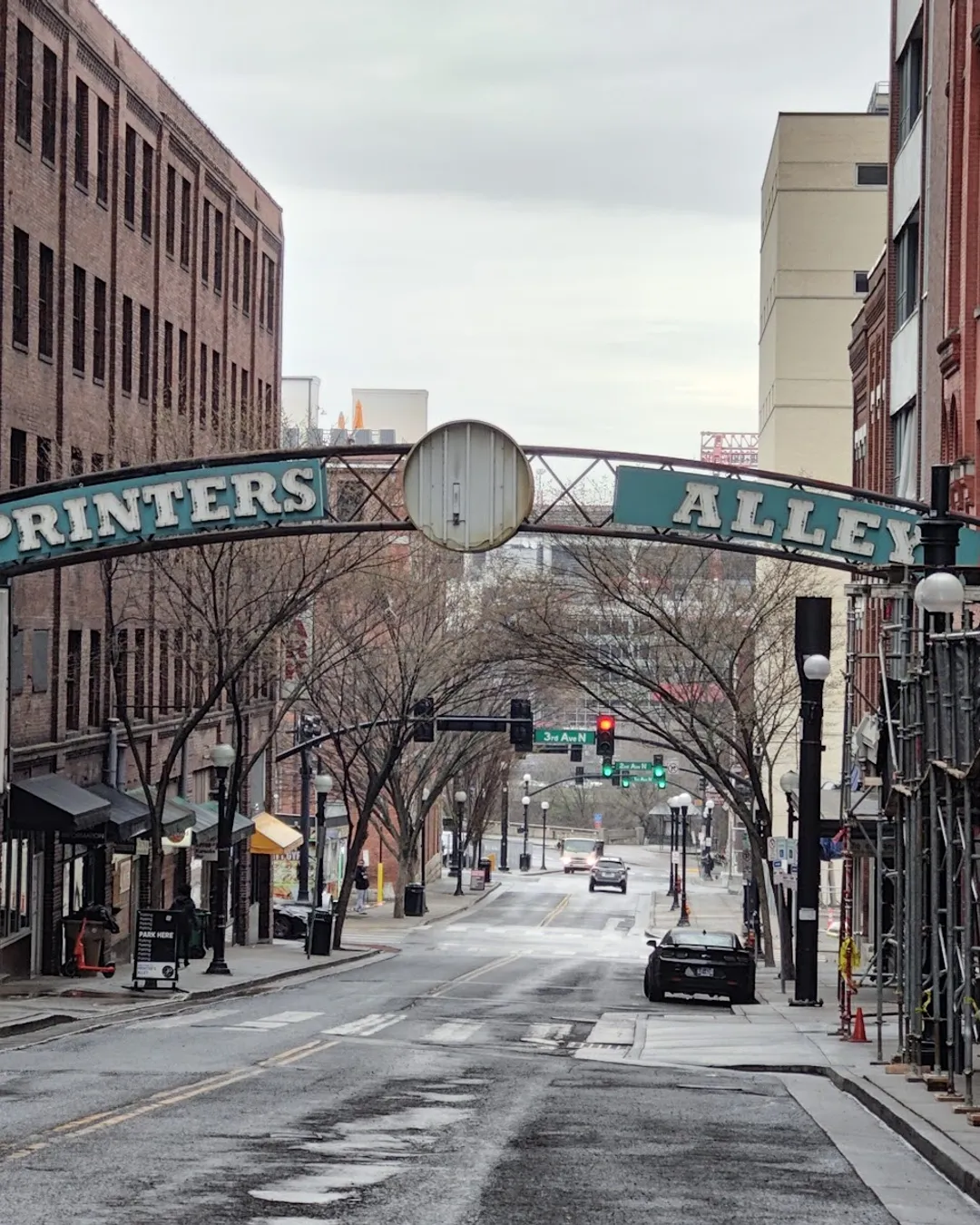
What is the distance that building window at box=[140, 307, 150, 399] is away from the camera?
44.2m

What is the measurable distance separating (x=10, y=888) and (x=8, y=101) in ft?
45.7

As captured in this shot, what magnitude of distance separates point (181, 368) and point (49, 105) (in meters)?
12.1

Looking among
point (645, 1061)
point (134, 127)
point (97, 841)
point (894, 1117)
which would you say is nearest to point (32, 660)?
point (97, 841)

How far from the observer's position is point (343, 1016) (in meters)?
28.0

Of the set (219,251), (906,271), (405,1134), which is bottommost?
(405,1134)

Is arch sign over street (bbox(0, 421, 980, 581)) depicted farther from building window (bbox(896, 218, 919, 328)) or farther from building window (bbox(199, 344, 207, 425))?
building window (bbox(199, 344, 207, 425))

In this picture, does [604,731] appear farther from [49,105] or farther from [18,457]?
[49,105]

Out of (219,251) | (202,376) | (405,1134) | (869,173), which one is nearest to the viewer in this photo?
(405,1134)

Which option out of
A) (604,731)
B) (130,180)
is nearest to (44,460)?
(130,180)

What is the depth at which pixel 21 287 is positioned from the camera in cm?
3525

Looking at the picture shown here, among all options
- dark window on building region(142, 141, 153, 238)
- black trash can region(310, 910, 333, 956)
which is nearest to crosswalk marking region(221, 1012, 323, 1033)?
black trash can region(310, 910, 333, 956)

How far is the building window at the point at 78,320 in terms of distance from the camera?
38719mm

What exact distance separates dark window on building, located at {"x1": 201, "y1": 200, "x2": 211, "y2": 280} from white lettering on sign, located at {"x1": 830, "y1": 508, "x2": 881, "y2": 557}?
29.0 metres

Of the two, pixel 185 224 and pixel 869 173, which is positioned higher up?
pixel 869 173
